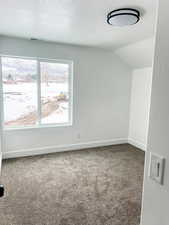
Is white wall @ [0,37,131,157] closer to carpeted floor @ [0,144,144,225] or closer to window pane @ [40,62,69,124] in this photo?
window pane @ [40,62,69,124]

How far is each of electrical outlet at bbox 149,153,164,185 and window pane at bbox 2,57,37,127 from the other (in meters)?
3.36

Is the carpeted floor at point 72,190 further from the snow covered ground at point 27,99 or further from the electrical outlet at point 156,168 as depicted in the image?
the electrical outlet at point 156,168

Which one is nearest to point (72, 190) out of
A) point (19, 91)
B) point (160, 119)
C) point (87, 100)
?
point (160, 119)

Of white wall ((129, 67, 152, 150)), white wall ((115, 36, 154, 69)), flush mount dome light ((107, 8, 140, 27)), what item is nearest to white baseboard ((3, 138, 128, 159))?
white wall ((129, 67, 152, 150))

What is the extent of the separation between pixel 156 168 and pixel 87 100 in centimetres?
346

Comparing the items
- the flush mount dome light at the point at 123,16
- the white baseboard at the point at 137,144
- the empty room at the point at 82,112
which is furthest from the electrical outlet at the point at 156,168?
the white baseboard at the point at 137,144

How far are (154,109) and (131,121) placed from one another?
4.12 meters

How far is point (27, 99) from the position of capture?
12.3ft

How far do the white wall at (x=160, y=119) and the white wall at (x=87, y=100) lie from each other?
3.28m

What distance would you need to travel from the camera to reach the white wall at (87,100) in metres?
3.59

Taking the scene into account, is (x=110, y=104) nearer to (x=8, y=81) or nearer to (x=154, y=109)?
(x=8, y=81)

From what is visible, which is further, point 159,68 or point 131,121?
point 131,121

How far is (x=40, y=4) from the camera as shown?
1939 millimetres

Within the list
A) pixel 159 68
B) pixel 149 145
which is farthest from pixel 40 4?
pixel 149 145
